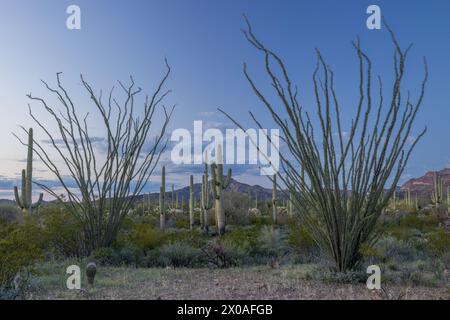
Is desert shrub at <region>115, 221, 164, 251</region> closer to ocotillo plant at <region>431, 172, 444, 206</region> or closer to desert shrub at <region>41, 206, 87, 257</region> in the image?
desert shrub at <region>41, 206, 87, 257</region>

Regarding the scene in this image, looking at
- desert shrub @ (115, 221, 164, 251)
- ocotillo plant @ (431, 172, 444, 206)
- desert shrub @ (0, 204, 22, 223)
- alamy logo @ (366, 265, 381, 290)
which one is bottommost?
alamy logo @ (366, 265, 381, 290)

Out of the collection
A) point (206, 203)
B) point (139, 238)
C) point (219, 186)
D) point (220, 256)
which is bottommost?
point (220, 256)

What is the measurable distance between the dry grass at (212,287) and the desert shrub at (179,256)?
135cm

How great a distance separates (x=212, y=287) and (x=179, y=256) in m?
3.18

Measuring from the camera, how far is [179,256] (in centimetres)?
930

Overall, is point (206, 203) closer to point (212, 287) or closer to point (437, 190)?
point (212, 287)

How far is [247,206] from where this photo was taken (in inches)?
1159

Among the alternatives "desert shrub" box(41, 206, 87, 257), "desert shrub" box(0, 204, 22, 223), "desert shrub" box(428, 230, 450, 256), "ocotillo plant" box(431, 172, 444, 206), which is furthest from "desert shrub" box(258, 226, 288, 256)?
"ocotillo plant" box(431, 172, 444, 206)

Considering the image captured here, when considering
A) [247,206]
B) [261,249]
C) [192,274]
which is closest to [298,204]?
[192,274]

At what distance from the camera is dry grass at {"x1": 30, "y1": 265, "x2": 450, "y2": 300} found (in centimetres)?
563

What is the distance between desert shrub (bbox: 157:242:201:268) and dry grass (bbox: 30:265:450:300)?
53.0 inches

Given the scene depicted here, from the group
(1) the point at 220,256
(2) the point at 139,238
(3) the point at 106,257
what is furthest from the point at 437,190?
(3) the point at 106,257
